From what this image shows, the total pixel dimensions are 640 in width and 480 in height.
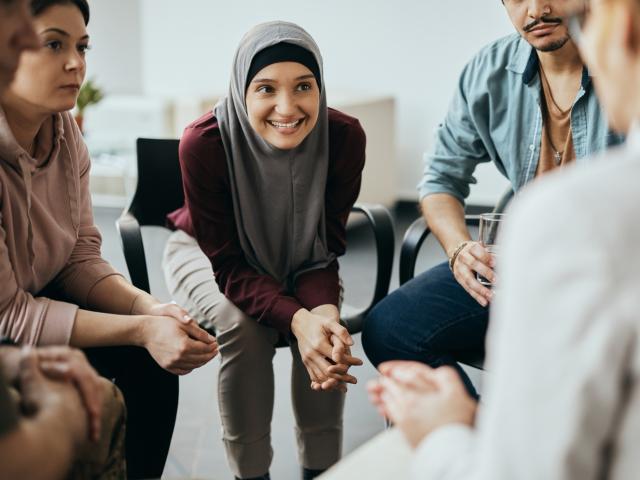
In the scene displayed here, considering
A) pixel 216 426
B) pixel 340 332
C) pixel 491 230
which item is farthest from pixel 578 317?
pixel 216 426

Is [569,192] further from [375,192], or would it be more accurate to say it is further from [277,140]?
[375,192]

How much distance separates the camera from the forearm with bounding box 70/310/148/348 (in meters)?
1.52

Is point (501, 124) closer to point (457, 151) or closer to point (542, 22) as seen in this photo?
point (457, 151)

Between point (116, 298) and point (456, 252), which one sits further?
point (456, 252)

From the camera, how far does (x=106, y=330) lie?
1541 mm

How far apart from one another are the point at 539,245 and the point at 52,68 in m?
1.20

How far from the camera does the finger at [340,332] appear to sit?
172 cm

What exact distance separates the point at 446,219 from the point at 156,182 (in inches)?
32.3

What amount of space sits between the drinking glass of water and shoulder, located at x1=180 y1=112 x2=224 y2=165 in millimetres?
660

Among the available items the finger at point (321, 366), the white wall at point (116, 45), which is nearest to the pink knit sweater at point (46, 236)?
the finger at point (321, 366)

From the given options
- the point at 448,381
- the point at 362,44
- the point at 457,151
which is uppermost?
the point at 362,44

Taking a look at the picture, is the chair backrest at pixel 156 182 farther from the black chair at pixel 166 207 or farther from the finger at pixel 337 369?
the finger at pixel 337 369

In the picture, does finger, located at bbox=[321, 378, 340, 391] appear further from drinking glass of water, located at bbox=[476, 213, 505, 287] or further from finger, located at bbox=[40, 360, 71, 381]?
finger, located at bbox=[40, 360, 71, 381]

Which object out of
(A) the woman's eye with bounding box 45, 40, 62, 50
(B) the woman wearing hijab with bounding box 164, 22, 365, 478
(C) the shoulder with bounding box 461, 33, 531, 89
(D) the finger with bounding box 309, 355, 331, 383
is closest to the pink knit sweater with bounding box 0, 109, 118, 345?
(A) the woman's eye with bounding box 45, 40, 62, 50
